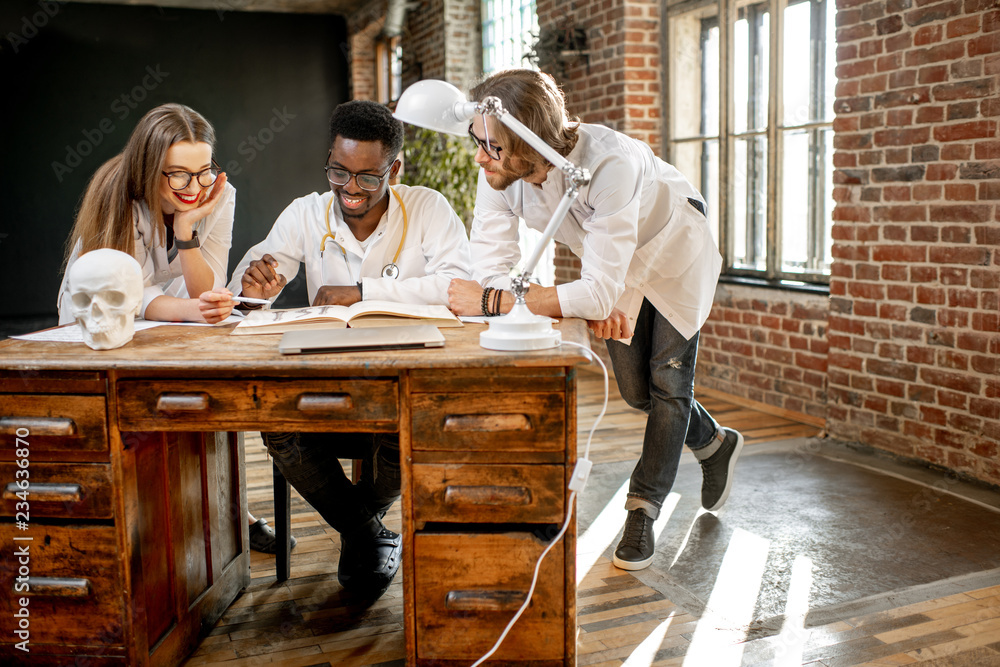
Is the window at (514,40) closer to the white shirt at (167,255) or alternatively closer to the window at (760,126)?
the window at (760,126)

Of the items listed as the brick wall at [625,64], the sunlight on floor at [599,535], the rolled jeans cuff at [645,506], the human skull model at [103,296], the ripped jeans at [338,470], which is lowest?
the sunlight on floor at [599,535]

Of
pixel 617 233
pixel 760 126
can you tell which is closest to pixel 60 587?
pixel 617 233

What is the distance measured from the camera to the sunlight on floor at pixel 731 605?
191 centimetres

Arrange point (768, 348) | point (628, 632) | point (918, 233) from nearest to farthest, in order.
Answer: point (628, 632)
point (918, 233)
point (768, 348)

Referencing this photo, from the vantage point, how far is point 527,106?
1900mm

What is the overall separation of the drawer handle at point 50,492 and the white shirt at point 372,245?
86cm

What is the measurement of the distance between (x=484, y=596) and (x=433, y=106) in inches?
38.3

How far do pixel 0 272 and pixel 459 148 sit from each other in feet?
16.5

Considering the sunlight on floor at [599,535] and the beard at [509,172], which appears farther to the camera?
the sunlight on floor at [599,535]

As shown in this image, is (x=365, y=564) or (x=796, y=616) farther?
(x=365, y=564)

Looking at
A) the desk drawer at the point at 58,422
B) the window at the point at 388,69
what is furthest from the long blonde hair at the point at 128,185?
the window at the point at 388,69

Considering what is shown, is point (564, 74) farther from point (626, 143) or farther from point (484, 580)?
point (484, 580)

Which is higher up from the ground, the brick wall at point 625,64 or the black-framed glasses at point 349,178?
the brick wall at point 625,64

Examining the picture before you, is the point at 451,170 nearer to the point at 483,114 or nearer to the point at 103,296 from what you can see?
the point at 483,114
